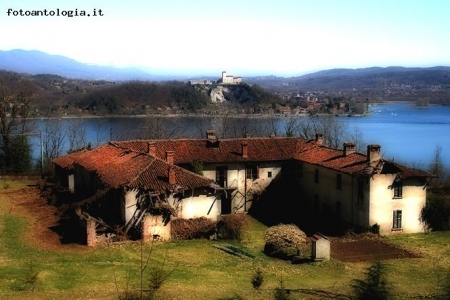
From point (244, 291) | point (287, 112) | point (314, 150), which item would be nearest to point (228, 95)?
point (287, 112)

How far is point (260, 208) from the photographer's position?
3872 cm

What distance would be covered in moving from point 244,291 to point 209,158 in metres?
20.1

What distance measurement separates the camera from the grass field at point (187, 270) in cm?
1770

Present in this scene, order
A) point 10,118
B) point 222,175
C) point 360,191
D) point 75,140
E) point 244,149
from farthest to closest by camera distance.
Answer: point 75,140
point 10,118
point 244,149
point 222,175
point 360,191

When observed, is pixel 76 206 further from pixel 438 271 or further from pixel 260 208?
pixel 438 271

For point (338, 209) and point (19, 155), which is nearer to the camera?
point (338, 209)

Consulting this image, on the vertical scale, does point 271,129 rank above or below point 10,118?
below

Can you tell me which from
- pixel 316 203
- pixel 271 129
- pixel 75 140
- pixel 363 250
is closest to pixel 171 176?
pixel 363 250

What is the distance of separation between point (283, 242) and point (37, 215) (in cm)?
1521

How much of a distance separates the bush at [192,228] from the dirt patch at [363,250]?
6.55m

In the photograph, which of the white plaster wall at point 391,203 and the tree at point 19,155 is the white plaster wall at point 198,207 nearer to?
the white plaster wall at point 391,203

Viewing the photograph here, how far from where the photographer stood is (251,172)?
38.7 m

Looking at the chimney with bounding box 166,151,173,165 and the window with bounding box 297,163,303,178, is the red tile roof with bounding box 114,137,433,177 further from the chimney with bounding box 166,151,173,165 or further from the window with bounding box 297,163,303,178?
the chimney with bounding box 166,151,173,165

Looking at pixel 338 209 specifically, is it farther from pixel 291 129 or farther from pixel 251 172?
pixel 291 129
